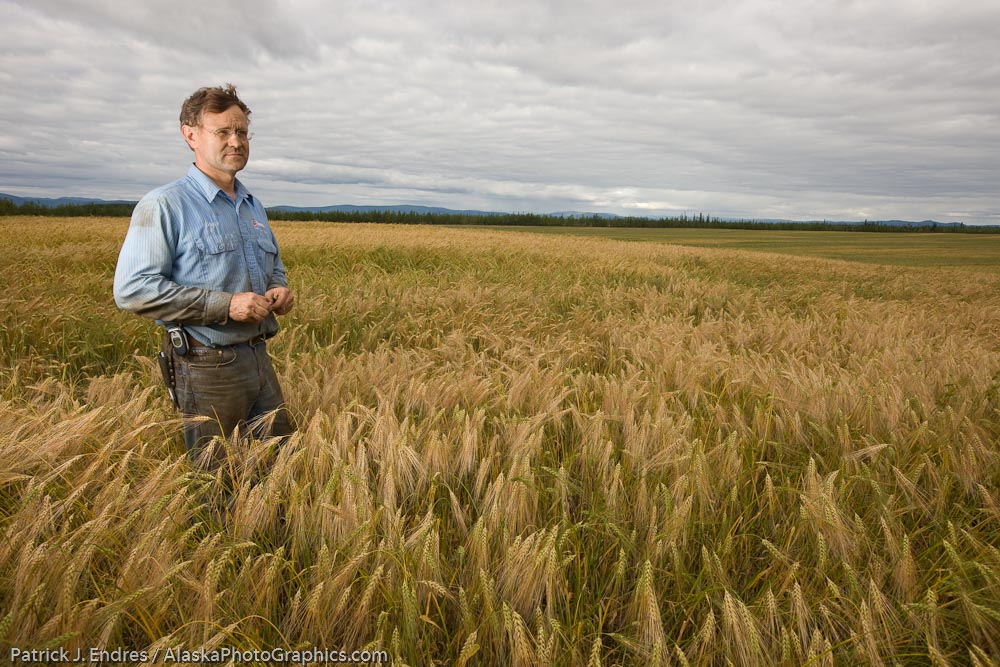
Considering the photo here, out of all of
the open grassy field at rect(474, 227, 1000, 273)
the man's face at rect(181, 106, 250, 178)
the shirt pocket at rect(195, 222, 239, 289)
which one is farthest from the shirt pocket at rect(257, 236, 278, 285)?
the open grassy field at rect(474, 227, 1000, 273)

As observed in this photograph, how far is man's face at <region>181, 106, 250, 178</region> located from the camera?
229 centimetres

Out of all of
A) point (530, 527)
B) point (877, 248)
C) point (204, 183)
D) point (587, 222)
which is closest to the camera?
point (530, 527)

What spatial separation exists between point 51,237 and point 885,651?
17.9m

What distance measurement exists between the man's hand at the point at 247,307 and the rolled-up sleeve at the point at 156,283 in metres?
0.03

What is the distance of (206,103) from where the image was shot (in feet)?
7.48

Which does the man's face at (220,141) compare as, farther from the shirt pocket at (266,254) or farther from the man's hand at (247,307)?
the man's hand at (247,307)

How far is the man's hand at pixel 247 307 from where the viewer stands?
7.09 ft

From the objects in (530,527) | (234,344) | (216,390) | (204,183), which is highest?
(204,183)

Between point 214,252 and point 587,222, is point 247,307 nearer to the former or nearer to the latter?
point 214,252

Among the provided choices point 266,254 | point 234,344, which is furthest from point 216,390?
point 266,254

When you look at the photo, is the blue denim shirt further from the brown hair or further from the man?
the brown hair

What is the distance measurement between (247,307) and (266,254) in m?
0.61

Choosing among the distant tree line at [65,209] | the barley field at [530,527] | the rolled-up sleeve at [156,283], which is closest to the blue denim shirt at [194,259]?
the rolled-up sleeve at [156,283]

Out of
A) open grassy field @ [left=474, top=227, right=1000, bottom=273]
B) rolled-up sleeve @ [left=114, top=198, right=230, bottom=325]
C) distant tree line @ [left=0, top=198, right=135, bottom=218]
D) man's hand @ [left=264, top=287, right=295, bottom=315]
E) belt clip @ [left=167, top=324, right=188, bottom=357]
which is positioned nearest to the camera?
rolled-up sleeve @ [left=114, top=198, right=230, bottom=325]
